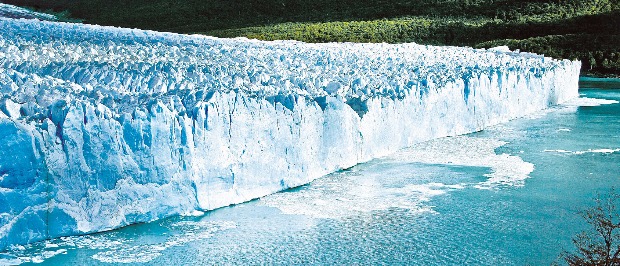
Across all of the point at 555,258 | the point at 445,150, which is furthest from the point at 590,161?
the point at 555,258

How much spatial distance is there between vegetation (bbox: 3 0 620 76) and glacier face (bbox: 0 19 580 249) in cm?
1310

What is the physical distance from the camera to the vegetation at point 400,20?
2225 centimetres

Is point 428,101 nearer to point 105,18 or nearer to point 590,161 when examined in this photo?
point 590,161

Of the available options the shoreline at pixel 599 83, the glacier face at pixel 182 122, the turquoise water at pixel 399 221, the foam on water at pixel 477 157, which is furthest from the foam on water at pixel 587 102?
the turquoise water at pixel 399 221

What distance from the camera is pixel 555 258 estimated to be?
4.62 meters

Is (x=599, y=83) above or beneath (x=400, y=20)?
beneath

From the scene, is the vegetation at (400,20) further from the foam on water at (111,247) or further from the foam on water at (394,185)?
the foam on water at (111,247)

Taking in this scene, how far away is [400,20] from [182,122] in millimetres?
22443

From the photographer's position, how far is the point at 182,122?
206 inches

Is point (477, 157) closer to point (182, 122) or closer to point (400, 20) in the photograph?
point (182, 122)

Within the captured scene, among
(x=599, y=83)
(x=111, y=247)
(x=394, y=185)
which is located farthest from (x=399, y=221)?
(x=599, y=83)

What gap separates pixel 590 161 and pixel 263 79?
3.46m

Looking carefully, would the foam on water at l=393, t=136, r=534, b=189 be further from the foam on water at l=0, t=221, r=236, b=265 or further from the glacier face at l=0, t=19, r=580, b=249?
the foam on water at l=0, t=221, r=236, b=265

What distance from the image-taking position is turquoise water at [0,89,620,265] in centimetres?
456
